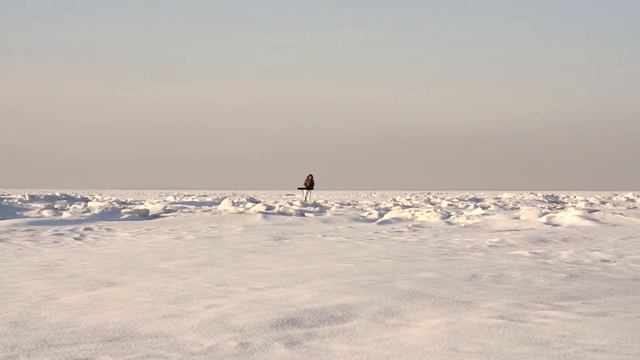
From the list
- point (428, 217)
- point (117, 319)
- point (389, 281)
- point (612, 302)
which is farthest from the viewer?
point (428, 217)

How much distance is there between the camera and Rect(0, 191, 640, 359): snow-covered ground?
3359mm

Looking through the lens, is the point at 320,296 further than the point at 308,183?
No

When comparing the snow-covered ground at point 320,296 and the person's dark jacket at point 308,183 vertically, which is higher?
the person's dark jacket at point 308,183

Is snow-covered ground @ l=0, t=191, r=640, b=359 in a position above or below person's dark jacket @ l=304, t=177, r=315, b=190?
below

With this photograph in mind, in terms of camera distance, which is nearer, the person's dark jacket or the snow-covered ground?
the snow-covered ground

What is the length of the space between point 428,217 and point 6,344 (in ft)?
34.6

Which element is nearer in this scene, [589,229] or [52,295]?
[52,295]

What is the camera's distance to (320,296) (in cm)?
465

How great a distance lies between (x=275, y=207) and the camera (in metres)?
15.5

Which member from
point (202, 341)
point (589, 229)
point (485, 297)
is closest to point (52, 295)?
point (202, 341)

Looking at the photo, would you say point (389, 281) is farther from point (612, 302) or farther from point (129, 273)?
point (129, 273)

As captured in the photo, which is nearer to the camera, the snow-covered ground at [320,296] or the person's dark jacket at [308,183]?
the snow-covered ground at [320,296]

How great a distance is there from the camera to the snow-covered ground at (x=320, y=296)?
336cm

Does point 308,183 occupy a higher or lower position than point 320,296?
higher
